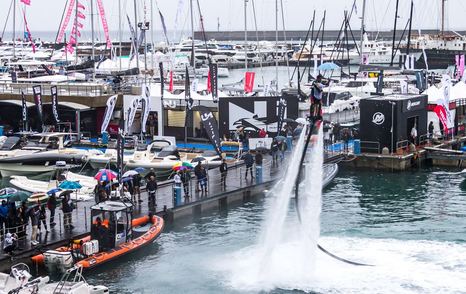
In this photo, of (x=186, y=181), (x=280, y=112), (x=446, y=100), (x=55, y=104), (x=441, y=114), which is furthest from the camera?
(x=55, y=104)

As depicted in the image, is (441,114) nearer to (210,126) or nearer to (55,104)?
(210,126)

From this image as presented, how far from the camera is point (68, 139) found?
175ft

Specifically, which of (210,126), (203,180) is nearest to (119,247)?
(203,180)

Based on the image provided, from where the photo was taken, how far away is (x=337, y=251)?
29.5 meters

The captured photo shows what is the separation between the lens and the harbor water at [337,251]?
25844 millimetres

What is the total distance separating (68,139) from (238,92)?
64.0 feet

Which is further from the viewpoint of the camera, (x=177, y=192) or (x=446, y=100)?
(x=446, y=100)

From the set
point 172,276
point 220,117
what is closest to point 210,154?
point 220,117

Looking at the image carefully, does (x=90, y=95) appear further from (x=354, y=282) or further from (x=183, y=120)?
(x=354, y=282)

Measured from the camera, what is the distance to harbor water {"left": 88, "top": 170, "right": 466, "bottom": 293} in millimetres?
25844

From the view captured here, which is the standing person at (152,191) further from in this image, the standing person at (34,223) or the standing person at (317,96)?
the standing person at (317,96)

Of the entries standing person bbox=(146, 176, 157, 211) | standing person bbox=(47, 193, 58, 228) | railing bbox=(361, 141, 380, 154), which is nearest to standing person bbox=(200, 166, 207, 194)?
standing person bbox=(146, 176, 157, 211)

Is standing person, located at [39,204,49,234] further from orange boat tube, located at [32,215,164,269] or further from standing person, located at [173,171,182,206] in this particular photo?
standing person, located at [173,171,182,206]

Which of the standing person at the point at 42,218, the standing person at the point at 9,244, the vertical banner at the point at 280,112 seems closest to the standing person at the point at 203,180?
the standing person at the point at 42,218
